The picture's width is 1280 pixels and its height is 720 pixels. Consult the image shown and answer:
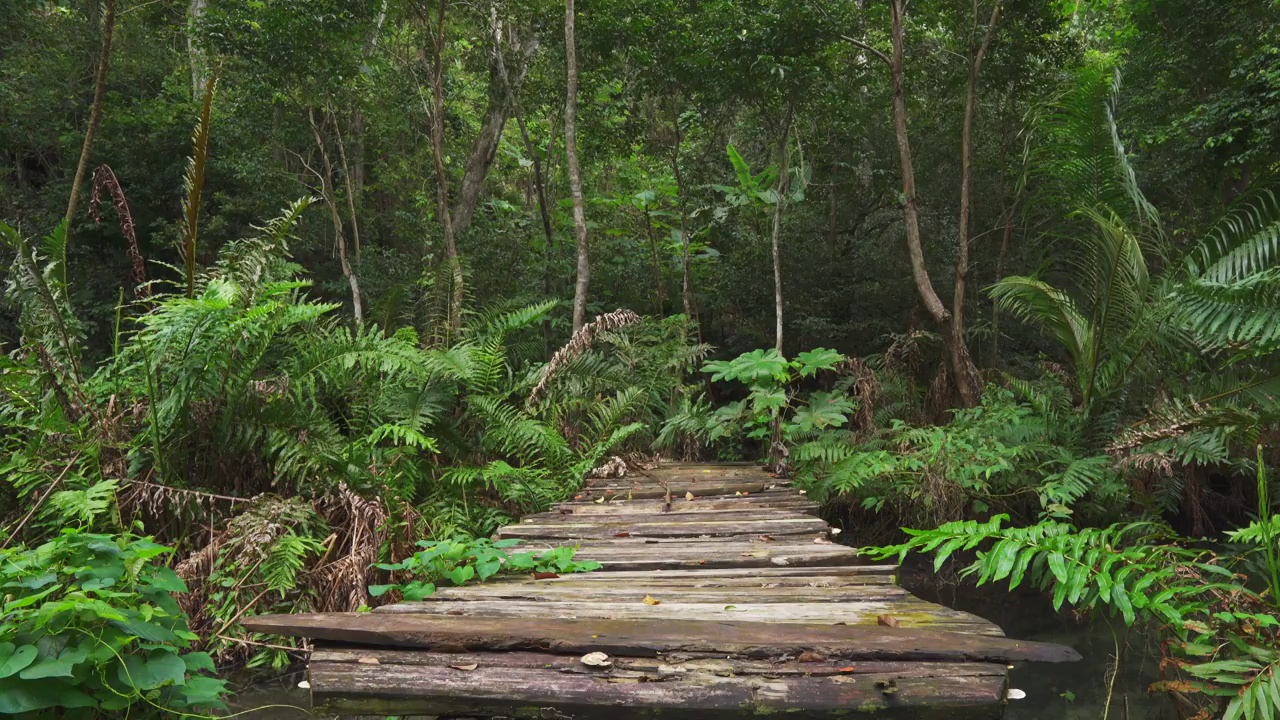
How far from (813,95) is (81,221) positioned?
11088mm

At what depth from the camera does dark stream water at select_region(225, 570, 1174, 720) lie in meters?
3.79

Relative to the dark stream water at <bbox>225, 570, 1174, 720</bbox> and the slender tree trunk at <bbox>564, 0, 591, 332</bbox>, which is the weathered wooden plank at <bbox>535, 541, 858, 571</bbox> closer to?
the dark stream water at <bbox>225, 570, 1174, 720</bbox>

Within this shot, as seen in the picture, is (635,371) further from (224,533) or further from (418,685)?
(418,685)

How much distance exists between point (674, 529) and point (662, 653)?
6.33 feet

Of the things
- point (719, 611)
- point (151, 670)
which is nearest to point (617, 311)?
point (719, 611)

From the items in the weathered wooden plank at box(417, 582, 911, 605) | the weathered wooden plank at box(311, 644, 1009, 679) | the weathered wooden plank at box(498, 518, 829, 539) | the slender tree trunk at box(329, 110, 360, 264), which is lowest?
the weathered wooden plank at box(498, 518, 829, 539)

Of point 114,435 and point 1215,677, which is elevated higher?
point 114,435

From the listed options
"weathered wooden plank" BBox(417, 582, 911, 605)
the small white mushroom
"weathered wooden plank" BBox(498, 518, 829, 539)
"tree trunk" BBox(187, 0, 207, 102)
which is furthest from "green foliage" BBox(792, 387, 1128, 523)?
"tree trunk" BBox(187, 0, 207, 102)

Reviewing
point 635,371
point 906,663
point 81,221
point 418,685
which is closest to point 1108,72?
point 635,371

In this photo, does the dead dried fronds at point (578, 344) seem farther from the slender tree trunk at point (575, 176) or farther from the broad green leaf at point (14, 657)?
the broad green leaf at point (14, 657)

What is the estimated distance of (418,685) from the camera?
6.52 ft

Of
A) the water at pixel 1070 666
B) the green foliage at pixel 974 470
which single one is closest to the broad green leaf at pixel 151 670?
the water at pixel 1070 666

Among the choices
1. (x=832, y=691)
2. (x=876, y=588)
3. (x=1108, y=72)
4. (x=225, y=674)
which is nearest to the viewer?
(x=832, y=691)

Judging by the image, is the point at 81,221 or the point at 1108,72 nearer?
the point at 1108,72
